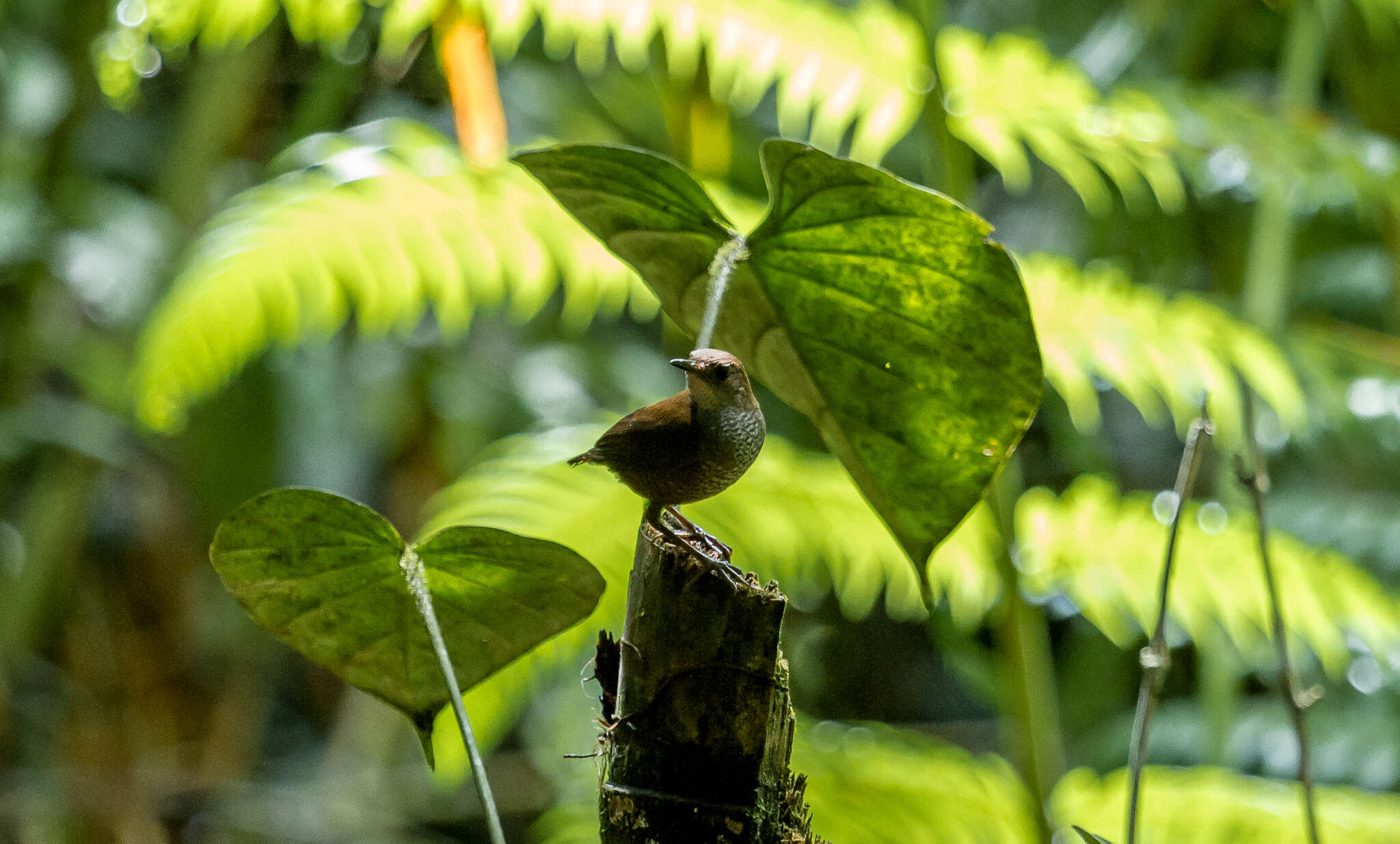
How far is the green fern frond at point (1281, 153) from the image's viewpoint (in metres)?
1.38

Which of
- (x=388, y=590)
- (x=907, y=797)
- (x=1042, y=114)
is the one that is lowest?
(x=907, y=797)

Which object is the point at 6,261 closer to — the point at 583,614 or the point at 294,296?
the point at 294,296

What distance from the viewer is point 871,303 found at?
0.57m

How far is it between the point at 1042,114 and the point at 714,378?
2.93ft

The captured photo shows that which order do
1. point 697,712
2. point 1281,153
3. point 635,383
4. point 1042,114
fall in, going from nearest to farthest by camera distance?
point 697,712 < point 1042,114 < point 1281,153 < point 635,383

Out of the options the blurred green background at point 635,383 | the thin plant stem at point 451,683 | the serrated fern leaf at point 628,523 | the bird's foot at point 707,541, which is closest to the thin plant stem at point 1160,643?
the blurred green background at point 635,383

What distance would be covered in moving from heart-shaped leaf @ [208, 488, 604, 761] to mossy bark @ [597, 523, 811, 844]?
6 cm

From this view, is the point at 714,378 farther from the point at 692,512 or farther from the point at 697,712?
the point at 692,512

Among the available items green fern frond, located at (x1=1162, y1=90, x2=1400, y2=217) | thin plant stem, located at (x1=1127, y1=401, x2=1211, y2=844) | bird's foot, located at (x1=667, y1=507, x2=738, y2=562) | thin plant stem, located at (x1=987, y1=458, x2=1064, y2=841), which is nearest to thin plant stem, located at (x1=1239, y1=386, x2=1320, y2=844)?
thin plant stem, located at (x1=1127, y1=401, x2=1211, y2=844)

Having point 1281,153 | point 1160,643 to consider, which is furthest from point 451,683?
point 1281,153

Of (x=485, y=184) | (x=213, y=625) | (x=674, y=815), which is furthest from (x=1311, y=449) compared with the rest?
(x=213, y=625)

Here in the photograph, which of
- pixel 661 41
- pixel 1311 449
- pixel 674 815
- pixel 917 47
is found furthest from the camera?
pixel 1311 449

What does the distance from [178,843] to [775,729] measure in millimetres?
2509

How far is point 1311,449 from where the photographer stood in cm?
242
